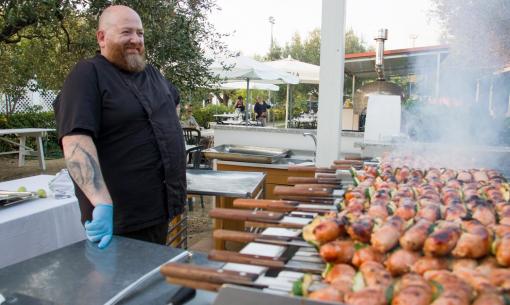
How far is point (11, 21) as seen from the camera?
17.2 ft

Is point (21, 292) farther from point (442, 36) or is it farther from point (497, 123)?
point (442, 36)

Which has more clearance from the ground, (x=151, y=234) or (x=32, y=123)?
(x=32, y=123)

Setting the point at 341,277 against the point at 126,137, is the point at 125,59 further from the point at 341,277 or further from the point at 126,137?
the point at 341,277

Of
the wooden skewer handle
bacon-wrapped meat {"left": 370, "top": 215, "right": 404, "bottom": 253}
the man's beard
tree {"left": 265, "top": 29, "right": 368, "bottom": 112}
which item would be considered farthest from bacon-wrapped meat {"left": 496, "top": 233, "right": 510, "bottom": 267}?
tree {"left": 265, "top": 29, "right": 368, "bottom": 112}

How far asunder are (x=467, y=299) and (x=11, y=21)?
5.89 meters

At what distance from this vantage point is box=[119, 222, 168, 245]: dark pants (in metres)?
2.68

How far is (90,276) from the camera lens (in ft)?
5.81

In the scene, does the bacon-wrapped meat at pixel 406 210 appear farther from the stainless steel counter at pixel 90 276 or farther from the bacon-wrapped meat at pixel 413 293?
the stainless steel counter at pixel 90 276

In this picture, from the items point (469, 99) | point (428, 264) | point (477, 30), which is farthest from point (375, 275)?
point (477, 30)

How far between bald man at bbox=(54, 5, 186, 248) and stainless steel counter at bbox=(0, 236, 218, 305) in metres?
0.38

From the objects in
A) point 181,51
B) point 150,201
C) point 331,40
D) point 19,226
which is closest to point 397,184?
point 150,201

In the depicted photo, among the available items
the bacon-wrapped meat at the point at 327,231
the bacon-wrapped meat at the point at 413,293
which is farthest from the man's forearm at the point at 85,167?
the bacon-wrapped meat at the point at 413,293

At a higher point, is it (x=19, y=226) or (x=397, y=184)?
(x=397, y=184)

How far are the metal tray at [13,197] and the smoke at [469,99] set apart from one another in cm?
310
